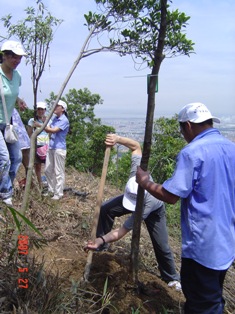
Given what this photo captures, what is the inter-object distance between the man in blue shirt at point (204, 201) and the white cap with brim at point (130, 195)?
2.60ft

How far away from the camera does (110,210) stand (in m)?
3.62

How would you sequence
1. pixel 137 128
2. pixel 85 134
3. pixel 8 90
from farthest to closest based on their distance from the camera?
pixel 85 134, pixel 137 128, pixel 8 90

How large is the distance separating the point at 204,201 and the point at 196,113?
593 mm

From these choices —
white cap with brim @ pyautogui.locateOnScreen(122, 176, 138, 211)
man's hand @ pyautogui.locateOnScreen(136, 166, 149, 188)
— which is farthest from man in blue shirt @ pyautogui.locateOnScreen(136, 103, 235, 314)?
white cap with brim @ pyautogui.locateOnScreen(122, 176, 138, 211)

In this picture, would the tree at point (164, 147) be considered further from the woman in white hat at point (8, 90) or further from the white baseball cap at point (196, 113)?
the white baseball cap at point (196, 113)

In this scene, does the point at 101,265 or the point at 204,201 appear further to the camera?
the point at 101,265

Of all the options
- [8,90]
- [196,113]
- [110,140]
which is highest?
[8,90]

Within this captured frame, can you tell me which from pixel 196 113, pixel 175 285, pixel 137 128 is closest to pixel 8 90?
pixel 137 128

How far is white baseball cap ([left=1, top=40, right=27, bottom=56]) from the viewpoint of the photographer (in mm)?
3428

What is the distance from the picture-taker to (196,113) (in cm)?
243

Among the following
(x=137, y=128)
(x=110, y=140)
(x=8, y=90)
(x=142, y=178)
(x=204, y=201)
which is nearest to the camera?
(x=204, y=201)
